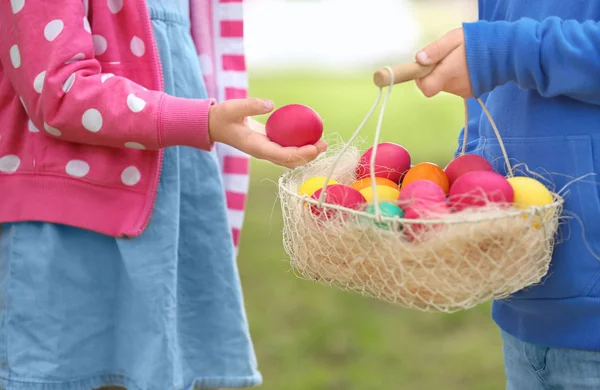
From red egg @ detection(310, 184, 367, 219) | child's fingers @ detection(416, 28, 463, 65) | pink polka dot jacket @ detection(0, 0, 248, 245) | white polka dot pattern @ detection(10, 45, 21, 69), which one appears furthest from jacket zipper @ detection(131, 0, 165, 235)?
child's fingers @ detection(416, 28, 463, 65)

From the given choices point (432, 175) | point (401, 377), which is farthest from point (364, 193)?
point (401, 377)

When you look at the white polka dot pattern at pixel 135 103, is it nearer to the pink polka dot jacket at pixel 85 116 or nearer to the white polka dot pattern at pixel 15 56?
the pink polka dot jacket at pixel 85 116

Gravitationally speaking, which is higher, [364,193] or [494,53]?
[494,53]

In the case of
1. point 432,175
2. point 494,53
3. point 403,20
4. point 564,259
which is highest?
point 494,53

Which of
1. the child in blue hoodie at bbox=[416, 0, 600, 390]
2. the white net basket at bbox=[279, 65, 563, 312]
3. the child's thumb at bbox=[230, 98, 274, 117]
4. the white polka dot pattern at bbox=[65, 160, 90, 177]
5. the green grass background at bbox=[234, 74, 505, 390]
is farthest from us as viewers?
the green grass background at bbox=[234, 74, 505, 390]

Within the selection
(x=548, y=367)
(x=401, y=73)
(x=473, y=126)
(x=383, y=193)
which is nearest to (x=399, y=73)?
(x=401, y=73)

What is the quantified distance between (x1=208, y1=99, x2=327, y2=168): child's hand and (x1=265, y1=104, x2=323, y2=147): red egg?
0.5 inches

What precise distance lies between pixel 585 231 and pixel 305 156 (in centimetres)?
42

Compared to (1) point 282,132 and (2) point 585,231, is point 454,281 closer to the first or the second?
(2) point 585,231

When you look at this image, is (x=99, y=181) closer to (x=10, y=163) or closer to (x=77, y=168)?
(x=77, y=168)

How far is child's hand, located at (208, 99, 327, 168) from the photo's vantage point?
1146 mm

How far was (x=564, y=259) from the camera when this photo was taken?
1.11 m

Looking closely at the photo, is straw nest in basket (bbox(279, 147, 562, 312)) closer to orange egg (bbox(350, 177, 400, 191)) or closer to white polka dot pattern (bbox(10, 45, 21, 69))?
orange egg (bbox(350, 177, 400, 191))

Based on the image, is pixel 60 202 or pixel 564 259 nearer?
pixel 564 259
